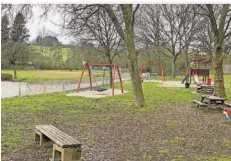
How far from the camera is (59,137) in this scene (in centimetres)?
450

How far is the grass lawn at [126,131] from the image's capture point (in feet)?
15.4

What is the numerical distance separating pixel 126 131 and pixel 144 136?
54 centimetres

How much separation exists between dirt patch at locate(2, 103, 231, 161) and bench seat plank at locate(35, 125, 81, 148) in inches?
9.8

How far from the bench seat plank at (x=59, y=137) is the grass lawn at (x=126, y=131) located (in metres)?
0.24

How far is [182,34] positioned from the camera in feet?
97.3

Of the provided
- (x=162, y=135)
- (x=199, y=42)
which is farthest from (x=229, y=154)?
(x=199, y=42)

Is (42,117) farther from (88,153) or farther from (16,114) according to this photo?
(88,153)

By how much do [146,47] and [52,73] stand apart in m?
9.59

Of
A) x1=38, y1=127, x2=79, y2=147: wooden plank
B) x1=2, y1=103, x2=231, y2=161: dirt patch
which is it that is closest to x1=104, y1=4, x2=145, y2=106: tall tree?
x1=2, y1=103, x2=231, y2=161: dirt patch

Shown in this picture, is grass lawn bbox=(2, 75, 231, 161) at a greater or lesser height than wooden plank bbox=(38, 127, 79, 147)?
lesser

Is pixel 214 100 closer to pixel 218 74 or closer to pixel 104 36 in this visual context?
pixel 218 74

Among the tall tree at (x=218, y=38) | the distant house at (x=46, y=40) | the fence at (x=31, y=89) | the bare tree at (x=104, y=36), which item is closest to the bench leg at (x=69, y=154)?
the tall tree at (x=218, y=38)

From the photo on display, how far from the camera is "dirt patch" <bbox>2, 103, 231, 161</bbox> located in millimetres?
4645

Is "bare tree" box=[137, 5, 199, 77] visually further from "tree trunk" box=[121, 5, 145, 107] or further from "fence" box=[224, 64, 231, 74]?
"tree trunk" box=[121, 5, 145, 107]
